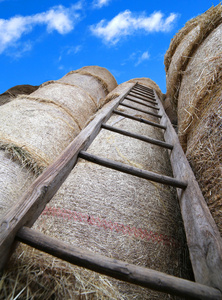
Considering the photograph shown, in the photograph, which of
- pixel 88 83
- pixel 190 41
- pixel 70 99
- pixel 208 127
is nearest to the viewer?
pixel 208 127

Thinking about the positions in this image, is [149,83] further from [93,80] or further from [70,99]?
[70,99]

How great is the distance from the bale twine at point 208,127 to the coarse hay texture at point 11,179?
47.2 inches

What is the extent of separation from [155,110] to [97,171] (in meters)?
1.67

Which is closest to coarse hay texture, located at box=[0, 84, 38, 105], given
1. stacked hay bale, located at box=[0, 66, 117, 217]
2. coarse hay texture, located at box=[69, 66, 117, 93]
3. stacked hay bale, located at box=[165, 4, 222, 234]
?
coarse hay texture, located at box=[69, 66, 117, 93]

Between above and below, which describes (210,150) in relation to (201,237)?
above

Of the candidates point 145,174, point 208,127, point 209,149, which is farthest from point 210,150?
point 145,174

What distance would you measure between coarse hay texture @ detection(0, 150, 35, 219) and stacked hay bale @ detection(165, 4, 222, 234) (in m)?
1.20

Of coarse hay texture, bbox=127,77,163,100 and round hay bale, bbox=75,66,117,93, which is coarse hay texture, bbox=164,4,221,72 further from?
round hay bale, bbox=75,66,117,93

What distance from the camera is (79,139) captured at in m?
1.34

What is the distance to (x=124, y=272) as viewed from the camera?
2.31 feet

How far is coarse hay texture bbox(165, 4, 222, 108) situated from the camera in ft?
6.81

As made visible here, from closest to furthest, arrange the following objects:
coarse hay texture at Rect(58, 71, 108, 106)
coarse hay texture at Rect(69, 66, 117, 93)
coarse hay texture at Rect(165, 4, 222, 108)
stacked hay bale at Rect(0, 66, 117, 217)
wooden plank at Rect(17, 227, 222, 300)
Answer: wooden plank at Rect(17, 227, 222, 300) → stacked hay bale at Rect(0, 66, 117, 217) → coarse hay texture at Rect(165, 4, 222, 108) → coarse hay texture at Rect(58, 71, 108, 106) → coarse hay texture at Rect(69, 66, 117, 93)

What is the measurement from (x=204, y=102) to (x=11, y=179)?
1.49 m

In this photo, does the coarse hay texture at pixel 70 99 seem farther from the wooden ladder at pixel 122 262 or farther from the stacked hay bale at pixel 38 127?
the wooden ladder at pixel 122 262
